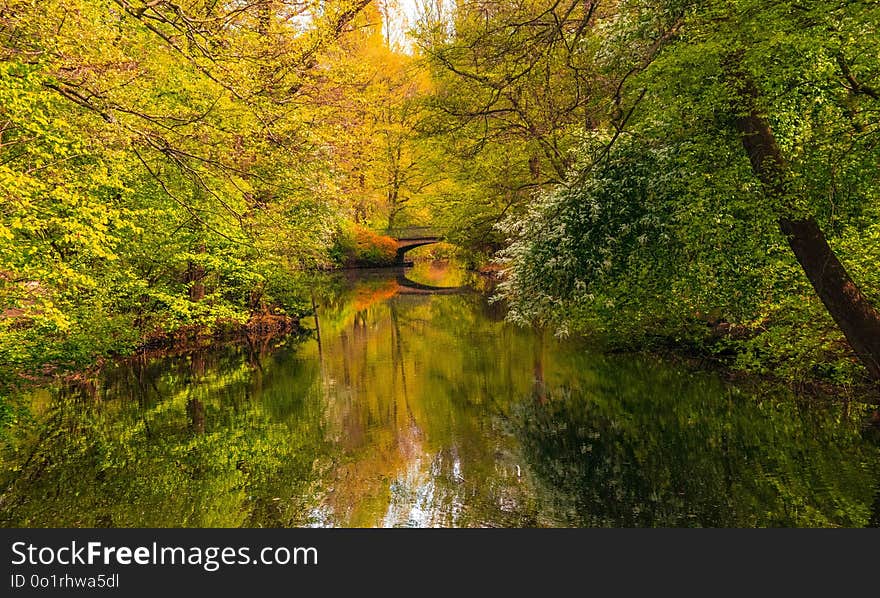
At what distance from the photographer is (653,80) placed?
9727 mm

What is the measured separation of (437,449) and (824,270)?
20.4 ft

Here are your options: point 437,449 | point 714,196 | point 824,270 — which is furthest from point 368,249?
point 824,270

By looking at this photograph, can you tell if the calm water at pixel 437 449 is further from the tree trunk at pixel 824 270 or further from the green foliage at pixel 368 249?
the green foliage at pixel 368 249

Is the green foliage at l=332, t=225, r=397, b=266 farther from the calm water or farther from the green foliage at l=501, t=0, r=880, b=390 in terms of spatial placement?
the green foliage at l=501, t=0, r=880, b=390

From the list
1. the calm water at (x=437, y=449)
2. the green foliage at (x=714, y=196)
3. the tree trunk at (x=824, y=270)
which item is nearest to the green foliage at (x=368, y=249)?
the calm water at (x=437, y=449)

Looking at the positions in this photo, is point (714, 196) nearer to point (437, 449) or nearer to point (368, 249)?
point (437, 449)

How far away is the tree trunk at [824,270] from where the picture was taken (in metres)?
8.19

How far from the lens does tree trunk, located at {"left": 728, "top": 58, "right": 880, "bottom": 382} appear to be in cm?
819

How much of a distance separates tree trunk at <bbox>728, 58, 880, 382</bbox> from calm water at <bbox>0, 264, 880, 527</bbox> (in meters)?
1.74

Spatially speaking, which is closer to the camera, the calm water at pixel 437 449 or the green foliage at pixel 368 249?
the calm water at pixel 437 449

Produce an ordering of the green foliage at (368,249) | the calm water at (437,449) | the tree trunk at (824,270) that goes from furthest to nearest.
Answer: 1. the green foliage at (368,249)
2. the tree trunk at (824,270)
3. the calm water at (437,449)

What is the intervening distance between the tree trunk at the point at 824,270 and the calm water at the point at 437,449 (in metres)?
1.74

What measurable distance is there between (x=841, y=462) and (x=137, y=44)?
1493cm

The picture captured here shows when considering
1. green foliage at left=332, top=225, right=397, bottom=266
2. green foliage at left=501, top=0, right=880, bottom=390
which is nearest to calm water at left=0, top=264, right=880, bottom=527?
green foliage at left=501, top=0, right=880, bottom=390
